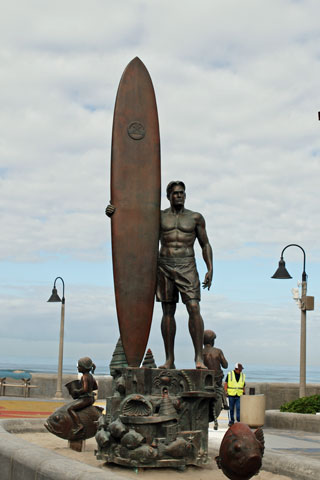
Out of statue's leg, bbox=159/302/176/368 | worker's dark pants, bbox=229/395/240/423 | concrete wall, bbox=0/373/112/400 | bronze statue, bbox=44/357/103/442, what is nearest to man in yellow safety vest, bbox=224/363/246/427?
worker's dark pants, bbox=229/395/240/423

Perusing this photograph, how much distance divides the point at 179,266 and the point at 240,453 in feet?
13.9

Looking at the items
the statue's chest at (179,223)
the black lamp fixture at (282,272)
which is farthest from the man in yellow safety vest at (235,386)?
the statue's chest at (179,223)

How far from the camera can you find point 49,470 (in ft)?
18.7

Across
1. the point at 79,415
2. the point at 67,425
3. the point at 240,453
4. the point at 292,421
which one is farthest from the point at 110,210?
the point at 292,421

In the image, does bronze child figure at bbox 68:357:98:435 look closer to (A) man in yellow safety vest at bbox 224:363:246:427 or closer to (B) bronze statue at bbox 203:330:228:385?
(B) bronze statue at bbox 203:330:228:385

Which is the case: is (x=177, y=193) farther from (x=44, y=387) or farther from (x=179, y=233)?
(x=44, y=387)

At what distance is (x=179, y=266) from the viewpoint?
8.58 m

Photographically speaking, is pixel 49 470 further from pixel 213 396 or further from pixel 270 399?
pixel 270 399

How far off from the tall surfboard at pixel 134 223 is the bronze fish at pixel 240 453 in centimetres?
411

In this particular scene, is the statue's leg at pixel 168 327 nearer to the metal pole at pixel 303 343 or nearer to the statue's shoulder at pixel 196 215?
the statue's shoulder at pixel 196 215

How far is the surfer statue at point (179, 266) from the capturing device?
8545 millimetres

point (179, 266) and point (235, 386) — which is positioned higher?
point (179, 266)

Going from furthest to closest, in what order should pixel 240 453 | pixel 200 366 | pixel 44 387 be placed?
pixel 44 387
pixel 200 366
pixel 240 453

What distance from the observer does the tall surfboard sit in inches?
339
